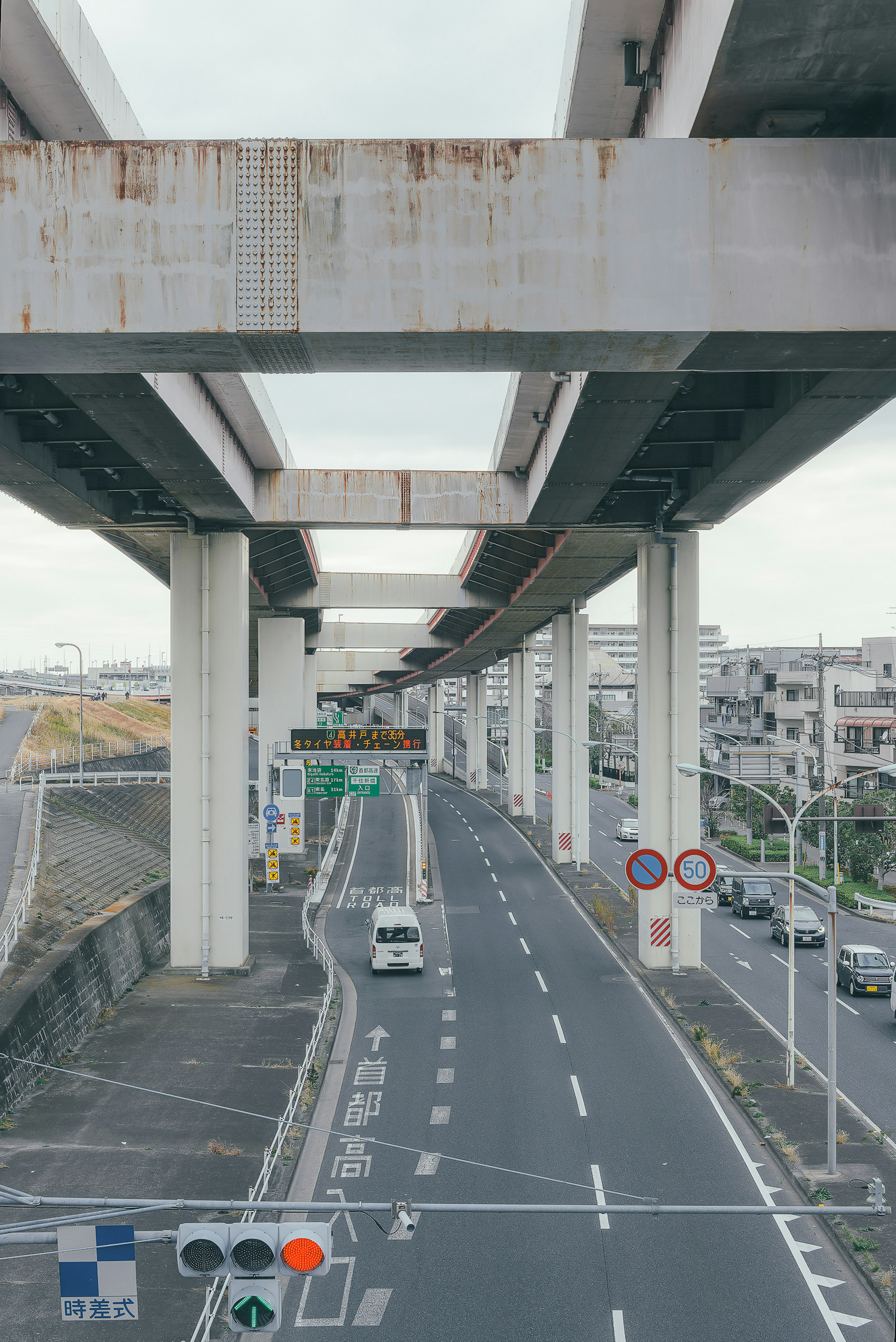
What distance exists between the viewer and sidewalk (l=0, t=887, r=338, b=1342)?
12625 mm

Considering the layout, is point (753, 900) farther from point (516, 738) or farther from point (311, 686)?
point (311, 686)

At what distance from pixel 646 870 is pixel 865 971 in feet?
34.3

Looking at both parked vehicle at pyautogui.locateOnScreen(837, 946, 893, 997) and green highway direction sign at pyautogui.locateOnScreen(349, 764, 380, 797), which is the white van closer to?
green highway direction sign at pyautogui.locateOnScreen(349, 764, 380, 797)

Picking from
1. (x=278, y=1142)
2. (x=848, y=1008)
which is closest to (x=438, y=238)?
(x=278, y=1142)

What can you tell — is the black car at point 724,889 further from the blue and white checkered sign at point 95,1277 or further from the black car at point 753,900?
→ the blue and white checkered sign at point 95,1277

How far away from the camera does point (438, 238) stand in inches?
454

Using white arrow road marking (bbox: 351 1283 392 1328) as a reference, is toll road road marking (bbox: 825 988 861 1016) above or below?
below

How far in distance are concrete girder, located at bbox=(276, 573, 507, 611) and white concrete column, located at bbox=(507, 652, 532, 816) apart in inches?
776

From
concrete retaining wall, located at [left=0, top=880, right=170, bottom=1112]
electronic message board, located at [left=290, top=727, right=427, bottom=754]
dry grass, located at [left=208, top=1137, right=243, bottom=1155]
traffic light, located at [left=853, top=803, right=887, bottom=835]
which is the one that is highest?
electronic message board, located at [left=290, top=727, right=427, bottom=754]

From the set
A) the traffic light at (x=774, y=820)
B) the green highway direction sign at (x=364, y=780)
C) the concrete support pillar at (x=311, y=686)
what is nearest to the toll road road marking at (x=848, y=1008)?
the green highway direction sign at (x=364, y=780)

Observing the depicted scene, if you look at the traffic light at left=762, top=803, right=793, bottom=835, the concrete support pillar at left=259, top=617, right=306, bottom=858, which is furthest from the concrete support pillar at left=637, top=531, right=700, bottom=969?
the traffic light at left=762, top=803, right=793, bottom=835

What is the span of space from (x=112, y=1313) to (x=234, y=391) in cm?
1934

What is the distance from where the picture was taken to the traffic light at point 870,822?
42938 mm

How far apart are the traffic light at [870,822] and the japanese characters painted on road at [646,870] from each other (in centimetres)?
2290
